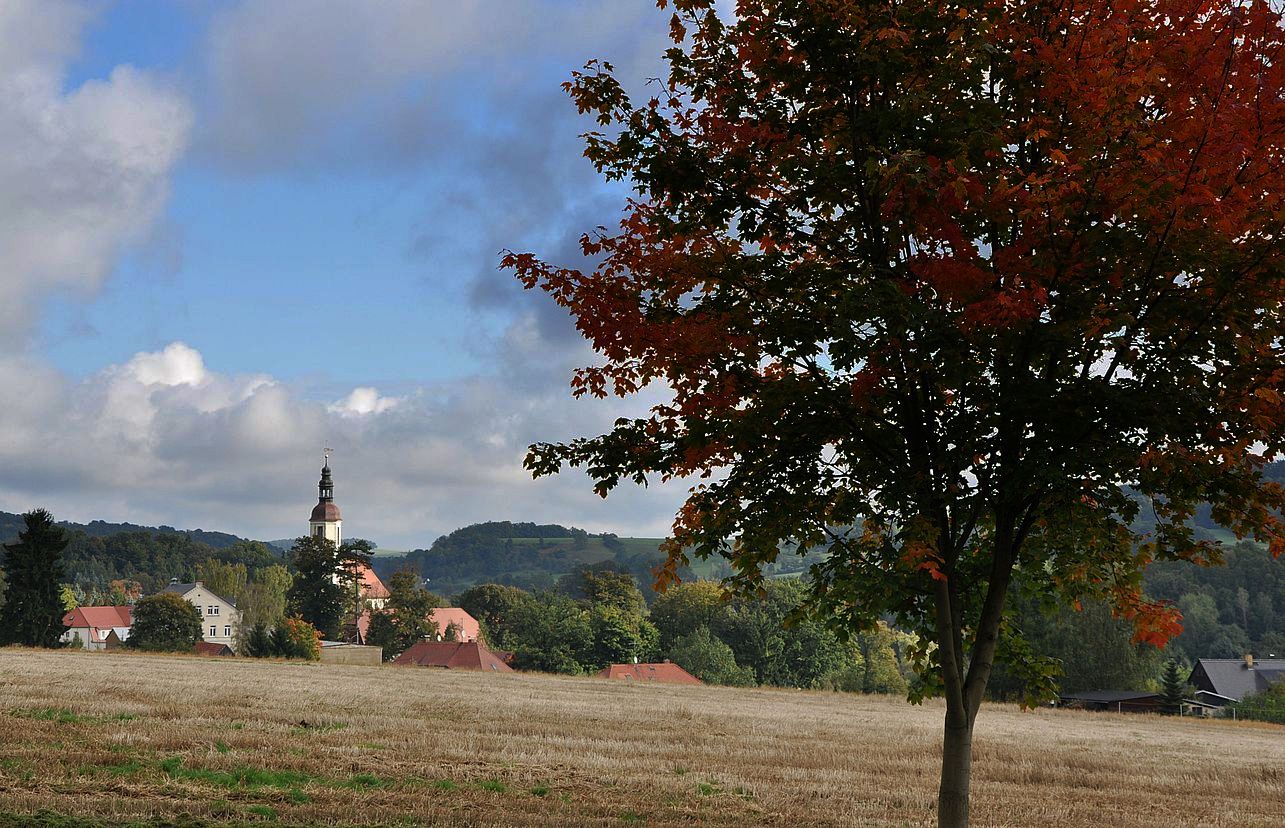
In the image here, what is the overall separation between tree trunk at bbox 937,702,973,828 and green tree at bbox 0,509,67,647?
85.4 meters

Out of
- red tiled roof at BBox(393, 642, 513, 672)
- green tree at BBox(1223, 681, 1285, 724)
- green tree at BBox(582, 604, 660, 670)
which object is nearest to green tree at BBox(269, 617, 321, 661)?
red tiled roof at BBox(393, 642, 513, 672)

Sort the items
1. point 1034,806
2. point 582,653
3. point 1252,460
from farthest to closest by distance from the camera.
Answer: point 582,653 → point 1034,806 → point 1252,460

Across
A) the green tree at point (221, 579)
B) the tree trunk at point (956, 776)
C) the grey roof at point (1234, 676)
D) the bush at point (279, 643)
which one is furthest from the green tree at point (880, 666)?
the tree trunk at point (956, 776)

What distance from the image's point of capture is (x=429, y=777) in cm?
1634

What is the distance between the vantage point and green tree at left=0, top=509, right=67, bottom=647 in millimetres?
81750

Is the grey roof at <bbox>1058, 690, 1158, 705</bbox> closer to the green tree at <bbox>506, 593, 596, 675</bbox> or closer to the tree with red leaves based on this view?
the green tree at <bbox>506, 593, 596, 675</bbox>

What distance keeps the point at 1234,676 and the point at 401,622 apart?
84367mm

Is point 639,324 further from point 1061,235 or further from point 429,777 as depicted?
point 429,777

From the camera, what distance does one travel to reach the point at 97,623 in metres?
148

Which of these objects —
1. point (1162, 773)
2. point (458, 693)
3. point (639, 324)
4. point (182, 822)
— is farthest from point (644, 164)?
point (458, 693)

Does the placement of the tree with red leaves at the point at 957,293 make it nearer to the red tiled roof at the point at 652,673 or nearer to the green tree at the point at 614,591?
the red tiled roof at the point at 652,673

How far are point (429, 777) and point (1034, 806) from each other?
32.3 ft

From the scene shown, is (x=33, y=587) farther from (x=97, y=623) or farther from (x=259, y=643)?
(x=97, y=623)

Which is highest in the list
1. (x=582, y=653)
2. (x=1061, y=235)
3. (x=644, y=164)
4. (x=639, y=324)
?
(x=644, y=164)
